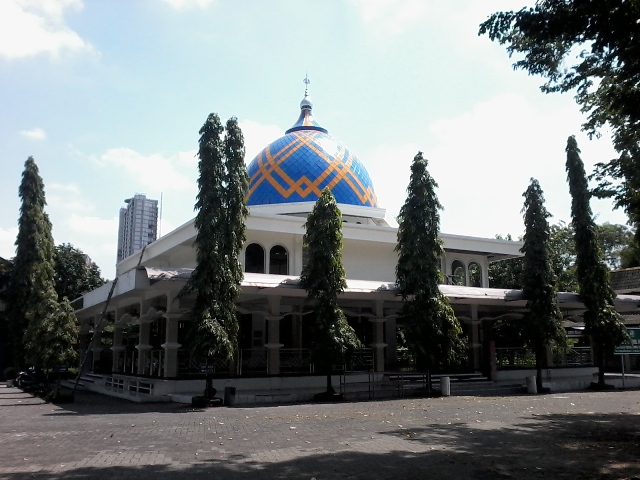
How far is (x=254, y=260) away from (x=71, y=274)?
1765 centimetres

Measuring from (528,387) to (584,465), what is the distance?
1277 cm

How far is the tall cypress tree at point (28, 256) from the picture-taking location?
29.7 m

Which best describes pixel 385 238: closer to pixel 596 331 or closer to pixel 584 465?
pixel 596 331

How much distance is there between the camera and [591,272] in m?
21.7

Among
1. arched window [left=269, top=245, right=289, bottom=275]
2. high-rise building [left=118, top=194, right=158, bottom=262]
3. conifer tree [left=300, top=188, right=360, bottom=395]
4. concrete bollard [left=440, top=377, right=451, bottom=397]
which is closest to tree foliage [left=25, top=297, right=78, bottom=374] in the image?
conifer tree [left=300, top=188, right=360, bottom=395]

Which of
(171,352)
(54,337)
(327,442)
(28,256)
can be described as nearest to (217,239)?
(171,352)

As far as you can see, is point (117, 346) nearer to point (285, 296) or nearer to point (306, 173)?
point (285, 296)

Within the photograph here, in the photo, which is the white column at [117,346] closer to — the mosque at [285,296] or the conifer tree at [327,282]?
the mosque at [285,296]

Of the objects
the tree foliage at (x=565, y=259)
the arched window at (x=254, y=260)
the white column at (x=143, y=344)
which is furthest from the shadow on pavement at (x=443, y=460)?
the tree foliage at (x=565, y=259)

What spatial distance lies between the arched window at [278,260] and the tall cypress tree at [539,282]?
30.3 ft

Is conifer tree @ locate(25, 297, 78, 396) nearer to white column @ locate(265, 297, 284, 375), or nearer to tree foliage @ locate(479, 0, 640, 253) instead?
white column @ locate(265, 297, 284, 375)

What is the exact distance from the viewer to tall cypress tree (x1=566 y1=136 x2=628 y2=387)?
21.4 meters

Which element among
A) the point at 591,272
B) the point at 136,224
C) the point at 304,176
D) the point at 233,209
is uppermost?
the point at 136,224

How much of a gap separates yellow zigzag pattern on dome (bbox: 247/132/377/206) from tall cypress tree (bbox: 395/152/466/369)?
797 cm
